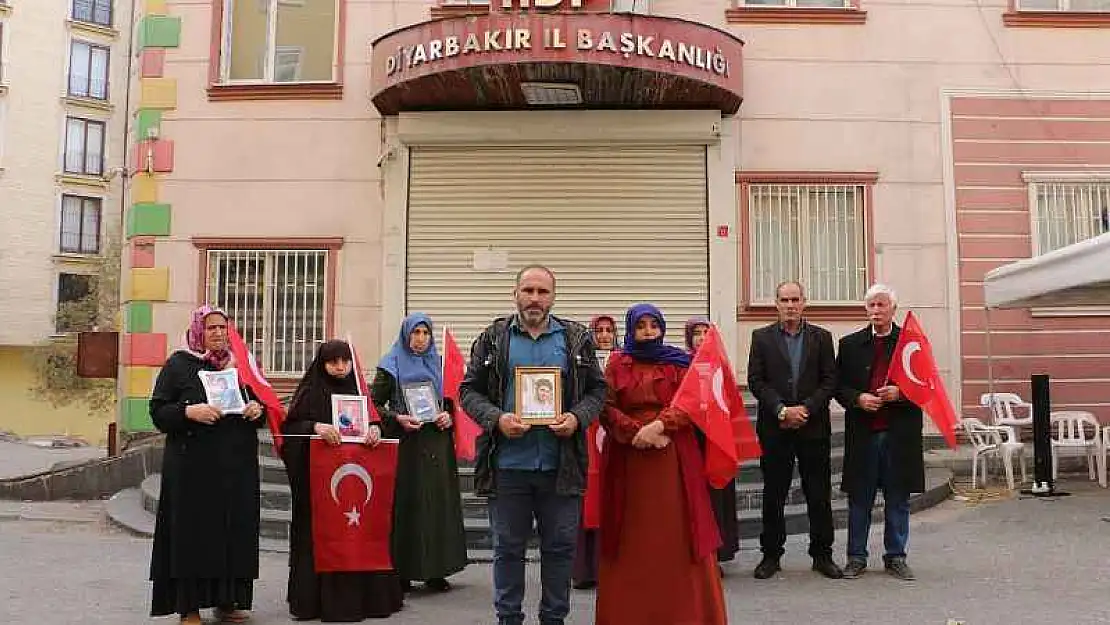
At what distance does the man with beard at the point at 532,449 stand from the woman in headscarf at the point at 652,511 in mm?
223

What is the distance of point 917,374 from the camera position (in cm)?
640

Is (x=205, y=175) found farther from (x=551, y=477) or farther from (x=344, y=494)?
(x=551, y=477)

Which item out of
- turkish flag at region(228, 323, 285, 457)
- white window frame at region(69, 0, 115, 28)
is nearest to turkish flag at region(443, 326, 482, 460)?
turkish flag at region(228, 323, 285, 457)

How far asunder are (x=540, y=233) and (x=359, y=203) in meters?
2.25

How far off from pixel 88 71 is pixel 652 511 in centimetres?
3596

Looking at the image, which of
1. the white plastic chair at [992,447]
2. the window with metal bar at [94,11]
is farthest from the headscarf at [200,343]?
the window with metal bar at [94,11]

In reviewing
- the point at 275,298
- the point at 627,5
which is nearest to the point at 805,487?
the point at 627,5

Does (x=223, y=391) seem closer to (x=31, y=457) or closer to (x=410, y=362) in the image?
(x=410, y=362)

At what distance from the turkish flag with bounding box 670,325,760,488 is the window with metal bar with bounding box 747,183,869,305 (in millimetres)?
6060

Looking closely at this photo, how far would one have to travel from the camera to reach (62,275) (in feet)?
108

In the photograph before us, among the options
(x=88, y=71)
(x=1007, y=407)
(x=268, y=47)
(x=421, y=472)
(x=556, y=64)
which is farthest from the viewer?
(x=88, y=71)

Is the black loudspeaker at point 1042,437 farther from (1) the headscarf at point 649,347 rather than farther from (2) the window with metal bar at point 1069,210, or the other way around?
(1) the headscarf at point 649,347

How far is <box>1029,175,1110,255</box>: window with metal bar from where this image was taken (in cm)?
1142

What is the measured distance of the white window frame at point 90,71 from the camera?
33.8 meters
